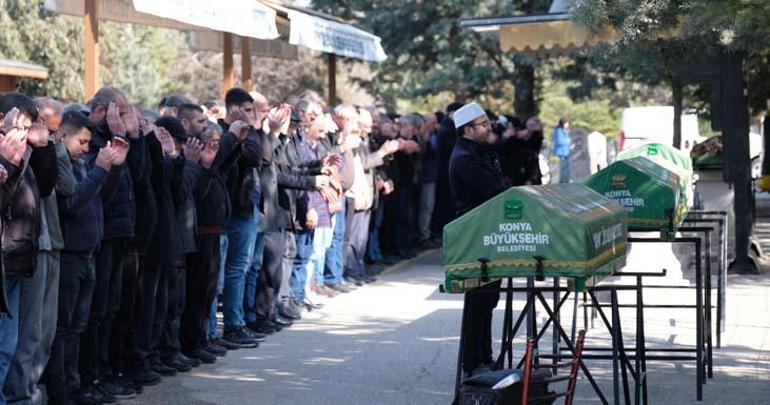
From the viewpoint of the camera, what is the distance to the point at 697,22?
9.32m

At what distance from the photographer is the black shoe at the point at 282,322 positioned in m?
14.0

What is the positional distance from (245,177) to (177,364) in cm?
204

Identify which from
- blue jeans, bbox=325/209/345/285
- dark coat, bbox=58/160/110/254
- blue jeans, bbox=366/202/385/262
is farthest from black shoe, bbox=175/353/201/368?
blue jeans, bbox=366/202/385/262

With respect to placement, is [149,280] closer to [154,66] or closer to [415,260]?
[415,260]

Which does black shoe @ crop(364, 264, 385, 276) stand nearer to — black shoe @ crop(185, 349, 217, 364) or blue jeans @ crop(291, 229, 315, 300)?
blue jeans @ crop(291, 229, 315, 300)

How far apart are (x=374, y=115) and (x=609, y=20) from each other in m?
9.15

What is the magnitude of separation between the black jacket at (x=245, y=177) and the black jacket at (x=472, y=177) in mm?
2314

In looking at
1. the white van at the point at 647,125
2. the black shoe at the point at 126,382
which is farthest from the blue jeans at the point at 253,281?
the white van at the point at 647,125

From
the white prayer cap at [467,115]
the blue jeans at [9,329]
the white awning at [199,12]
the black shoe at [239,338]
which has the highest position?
the white awning at [199,12]

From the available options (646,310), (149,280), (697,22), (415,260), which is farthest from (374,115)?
(697,22)

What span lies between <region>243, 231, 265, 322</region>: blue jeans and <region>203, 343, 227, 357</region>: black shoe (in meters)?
1.02

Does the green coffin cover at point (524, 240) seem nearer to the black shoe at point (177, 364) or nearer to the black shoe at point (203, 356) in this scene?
the black shoe at point (177, 364)

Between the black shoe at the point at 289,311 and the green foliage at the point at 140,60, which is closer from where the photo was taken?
the black shoe at the point at 289,311

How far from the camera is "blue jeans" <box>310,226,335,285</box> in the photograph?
50.2ft
